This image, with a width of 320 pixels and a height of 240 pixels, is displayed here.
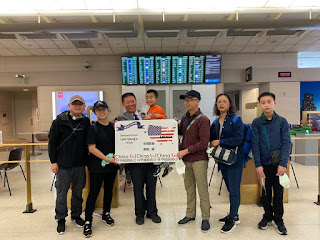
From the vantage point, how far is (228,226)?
252 cm

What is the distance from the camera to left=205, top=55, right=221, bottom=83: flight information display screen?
7449 mm

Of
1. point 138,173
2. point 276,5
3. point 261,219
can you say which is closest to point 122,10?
point 276,5

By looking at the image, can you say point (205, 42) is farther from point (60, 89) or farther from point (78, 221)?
point (78, 221)

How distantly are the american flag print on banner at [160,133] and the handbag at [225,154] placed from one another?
53cm

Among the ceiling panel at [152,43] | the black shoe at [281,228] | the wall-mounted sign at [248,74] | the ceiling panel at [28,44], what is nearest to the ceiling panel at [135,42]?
the ceiling panel at [152,43]

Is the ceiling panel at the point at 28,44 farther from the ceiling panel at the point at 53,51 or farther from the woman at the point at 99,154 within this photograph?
the woman at the point at 99,154

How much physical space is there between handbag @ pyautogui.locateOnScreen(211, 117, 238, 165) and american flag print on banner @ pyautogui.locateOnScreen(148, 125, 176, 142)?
0.53m

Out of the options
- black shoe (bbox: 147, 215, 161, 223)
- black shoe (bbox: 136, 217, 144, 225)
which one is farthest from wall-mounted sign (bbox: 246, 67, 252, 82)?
black shoe (bbox: 136, 217, 144, 225)

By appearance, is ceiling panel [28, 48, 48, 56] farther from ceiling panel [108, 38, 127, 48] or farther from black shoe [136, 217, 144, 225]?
black shoe [136, 217, 144, 225]

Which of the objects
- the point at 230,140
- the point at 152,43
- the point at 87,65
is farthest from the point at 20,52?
the point at 230,140

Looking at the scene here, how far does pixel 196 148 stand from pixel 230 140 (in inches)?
15.2

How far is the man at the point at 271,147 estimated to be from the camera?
7.75 feet

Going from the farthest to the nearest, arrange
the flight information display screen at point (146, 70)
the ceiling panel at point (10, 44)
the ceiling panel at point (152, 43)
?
the flight information display screen at point (146, 70), the ceiling panel at point (152, 43), the ceiling panel at point (10, 44)

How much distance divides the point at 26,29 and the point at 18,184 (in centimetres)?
327
